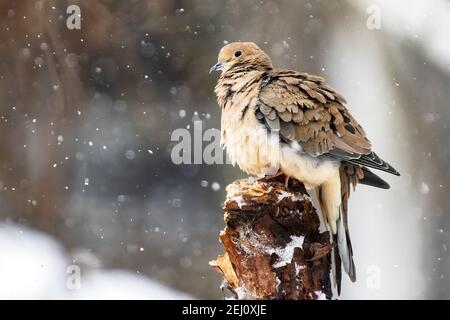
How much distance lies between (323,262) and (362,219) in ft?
10.6

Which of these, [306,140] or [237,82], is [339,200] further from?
[237,82]

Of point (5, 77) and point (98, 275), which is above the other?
point (5, 77)

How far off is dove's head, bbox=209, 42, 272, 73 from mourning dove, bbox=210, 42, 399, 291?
0.26 m

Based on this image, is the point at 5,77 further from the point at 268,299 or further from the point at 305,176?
the point at 268,299

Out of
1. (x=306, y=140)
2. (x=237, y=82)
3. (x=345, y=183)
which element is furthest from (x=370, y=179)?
(x=237, y=82)

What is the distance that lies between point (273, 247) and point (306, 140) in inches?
30.4

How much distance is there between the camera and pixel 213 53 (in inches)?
233

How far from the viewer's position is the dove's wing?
3.29 meters

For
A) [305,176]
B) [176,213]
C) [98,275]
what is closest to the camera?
[305,176]

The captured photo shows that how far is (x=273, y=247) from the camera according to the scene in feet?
8.85

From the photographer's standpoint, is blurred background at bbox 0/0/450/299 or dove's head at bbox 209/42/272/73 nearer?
dove's head at bbox 209/42/272/73

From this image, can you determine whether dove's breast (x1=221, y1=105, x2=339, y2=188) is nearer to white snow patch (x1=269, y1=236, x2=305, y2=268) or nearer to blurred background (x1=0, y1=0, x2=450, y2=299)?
white snow patch (x1=269, y1=236, x2=305, y2=268)

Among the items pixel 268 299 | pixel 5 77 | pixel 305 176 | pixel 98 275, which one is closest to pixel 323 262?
pixel 268 299

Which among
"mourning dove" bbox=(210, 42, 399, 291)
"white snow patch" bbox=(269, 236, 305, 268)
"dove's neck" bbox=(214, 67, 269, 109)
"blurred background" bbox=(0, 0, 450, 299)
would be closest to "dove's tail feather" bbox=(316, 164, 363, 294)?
"mourning dove" bbox=(210, 42, 399, 291)
